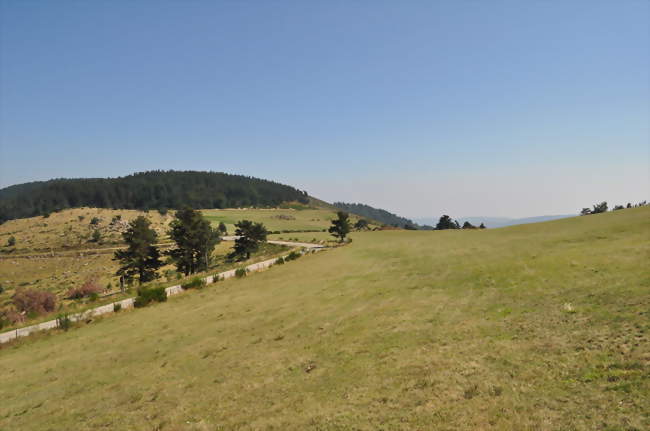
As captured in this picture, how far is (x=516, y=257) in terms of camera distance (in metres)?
27.4

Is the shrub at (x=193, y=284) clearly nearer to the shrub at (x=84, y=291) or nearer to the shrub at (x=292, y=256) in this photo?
the shrub at (x=292, y=256)

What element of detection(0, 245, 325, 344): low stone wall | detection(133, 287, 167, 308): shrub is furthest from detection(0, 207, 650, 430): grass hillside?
detection(133, 287, 167, 308): shrub

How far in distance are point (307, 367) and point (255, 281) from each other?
29260 mm

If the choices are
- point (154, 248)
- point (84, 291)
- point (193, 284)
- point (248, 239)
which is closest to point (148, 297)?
point (193, 284)

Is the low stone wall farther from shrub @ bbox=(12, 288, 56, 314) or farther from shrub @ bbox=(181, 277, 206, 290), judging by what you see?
shrub @ bbox=(12, 288, 56, 314)

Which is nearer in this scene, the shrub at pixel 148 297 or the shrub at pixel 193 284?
the shrub at pixel 148 297

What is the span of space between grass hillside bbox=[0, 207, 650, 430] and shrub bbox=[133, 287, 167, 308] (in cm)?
811

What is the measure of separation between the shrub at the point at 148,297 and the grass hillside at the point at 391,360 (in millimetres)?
8110

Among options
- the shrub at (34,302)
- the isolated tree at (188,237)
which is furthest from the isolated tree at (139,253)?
the shrub at (34,302)

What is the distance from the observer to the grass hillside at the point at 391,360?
862 centimetres

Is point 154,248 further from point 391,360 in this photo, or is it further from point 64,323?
point 391,360

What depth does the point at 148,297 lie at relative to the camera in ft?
119

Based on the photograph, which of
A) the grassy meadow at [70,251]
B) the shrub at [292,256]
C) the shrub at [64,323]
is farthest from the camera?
the grassy meadow at [70,251]

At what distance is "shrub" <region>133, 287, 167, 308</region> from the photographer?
3541 centimetres
